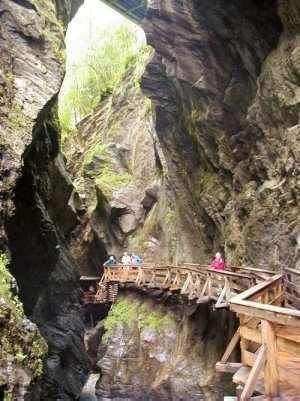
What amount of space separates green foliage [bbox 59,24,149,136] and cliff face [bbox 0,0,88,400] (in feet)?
61.7

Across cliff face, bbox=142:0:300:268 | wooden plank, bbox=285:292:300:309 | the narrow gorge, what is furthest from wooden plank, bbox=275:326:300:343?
cliff face, bbox=142:0:300:268

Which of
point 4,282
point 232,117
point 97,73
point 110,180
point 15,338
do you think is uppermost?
point 97,73

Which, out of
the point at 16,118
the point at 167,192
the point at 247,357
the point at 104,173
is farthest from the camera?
the point at 104,173

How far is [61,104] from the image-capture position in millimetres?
43844

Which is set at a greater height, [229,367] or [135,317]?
[135,317]

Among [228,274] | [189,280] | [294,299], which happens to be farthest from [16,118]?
[294,299]

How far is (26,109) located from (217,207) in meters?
10.1

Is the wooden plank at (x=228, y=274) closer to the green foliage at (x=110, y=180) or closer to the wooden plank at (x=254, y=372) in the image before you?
the wooden plank at (x=254, y=372)

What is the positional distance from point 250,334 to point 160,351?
17345 mm

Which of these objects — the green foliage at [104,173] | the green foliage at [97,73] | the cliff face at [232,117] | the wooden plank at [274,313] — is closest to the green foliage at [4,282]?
the wooden plank at [274,313]

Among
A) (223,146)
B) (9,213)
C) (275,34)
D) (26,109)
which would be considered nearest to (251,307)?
(9,213)

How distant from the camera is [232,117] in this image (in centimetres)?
1981

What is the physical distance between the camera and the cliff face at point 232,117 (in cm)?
1585

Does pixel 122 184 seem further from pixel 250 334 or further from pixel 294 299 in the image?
pixel 250 334
